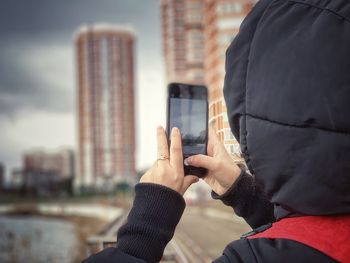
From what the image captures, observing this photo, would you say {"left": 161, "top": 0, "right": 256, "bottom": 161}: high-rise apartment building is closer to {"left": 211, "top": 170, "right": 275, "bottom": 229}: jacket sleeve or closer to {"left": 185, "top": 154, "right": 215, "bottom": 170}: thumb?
{"left": 211, "top": 170, "right": 275, "bottom": 229}: jacket sleeve

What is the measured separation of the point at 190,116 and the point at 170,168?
0.33ft

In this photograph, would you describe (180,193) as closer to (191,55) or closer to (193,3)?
(191,55)

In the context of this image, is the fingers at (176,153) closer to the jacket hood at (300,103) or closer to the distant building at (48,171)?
the jacket hood at (300,103)

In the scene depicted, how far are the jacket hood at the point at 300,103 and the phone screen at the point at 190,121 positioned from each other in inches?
3.2

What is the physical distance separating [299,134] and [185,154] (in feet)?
0.58

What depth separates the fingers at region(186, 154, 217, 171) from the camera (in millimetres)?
710

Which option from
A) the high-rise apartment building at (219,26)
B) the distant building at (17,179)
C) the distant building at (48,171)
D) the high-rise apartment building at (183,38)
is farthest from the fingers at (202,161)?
the distant building at (17,179)

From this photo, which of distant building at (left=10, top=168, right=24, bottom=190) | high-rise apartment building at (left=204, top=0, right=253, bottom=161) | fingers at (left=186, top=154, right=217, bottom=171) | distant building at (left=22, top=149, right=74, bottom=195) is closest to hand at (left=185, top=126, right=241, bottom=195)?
fingers at (left=186, top=154, right=217, bottom=171)

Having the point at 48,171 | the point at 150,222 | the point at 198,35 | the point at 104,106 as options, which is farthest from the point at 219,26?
the point at 48,171

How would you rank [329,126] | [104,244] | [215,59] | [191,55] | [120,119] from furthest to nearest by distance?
[120,119] → [191,55] → [215,59] → [104,244] → [329,126]

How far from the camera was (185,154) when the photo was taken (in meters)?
0.71

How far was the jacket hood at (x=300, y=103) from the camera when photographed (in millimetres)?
617

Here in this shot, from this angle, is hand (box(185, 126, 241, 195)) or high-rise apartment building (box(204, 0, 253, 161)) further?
high-rise apartment building (box(204, 0, 253, 161))

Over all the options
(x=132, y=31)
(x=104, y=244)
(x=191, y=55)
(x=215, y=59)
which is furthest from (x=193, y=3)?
(x=104, y=244)
